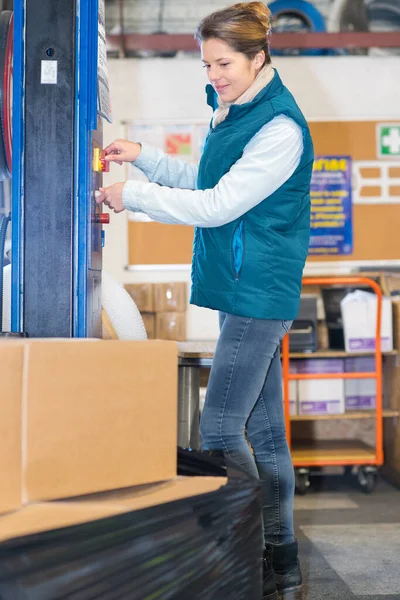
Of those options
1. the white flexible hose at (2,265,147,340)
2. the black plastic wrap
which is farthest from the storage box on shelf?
the black plastic wrap

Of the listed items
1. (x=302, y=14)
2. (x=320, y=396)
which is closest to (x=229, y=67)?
(x=320, y=396)

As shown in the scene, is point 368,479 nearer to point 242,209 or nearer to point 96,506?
point 242,209

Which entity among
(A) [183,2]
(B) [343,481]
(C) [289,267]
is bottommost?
(B) [343,481]

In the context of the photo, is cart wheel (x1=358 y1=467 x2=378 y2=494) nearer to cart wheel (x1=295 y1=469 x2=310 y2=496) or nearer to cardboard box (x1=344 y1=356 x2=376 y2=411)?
cart wheel (x1=295 y1=469 x2=310 y2=496)

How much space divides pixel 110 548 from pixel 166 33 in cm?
425

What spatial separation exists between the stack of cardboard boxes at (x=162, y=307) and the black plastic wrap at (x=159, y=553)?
3073 mm

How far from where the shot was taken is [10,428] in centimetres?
116

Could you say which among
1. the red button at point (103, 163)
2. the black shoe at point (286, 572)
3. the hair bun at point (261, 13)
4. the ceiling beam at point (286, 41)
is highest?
the ceiling beam at point (286, 41)

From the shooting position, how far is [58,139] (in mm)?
1611

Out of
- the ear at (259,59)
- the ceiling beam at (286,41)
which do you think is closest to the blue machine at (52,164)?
the ear at (259,59)

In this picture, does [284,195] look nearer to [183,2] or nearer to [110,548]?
[110,548]

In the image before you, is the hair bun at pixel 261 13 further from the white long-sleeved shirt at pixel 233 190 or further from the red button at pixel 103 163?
the red button at pixel 103 163

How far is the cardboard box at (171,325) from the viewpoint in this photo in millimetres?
4555

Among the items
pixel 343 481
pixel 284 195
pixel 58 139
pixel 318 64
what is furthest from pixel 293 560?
pixel 318 64
